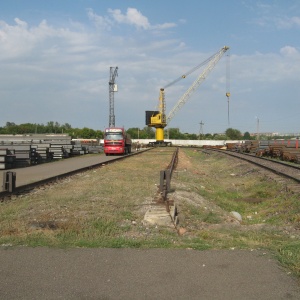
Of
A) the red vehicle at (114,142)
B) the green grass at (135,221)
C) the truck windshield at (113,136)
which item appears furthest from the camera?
the truck windshield at (113,136)

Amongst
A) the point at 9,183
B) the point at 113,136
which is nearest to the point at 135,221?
the point at 9,183

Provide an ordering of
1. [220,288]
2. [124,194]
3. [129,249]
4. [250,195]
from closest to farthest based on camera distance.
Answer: [220,288] < [129,249] < [124,194] < [250,195]

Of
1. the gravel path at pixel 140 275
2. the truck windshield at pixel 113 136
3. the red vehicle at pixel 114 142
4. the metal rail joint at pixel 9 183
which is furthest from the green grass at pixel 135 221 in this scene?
the truck windshield at pixel 113 136

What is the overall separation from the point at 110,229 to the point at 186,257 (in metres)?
2.02

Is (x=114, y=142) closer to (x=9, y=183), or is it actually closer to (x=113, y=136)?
(x=113, y=136)

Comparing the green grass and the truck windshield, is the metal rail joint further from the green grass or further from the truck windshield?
the truck windshield

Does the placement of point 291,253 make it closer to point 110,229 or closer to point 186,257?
point 186,257

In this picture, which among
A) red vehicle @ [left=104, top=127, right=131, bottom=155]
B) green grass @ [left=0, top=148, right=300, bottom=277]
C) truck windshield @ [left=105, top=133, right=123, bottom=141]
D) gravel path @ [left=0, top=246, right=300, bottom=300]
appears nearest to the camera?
gravel path @ [left=0, top=246, right=300, bottom=300]

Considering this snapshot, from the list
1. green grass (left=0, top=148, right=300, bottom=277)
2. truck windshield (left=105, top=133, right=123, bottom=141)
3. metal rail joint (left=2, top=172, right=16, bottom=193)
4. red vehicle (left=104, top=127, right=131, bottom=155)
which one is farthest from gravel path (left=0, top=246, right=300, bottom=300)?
truck windshield (left=105, top=133, right=123, bottom=141)

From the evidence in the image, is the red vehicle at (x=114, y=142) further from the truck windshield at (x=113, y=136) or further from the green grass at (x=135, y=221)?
the green grass at (x=135, y=221)

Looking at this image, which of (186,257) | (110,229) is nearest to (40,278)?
(186,257)

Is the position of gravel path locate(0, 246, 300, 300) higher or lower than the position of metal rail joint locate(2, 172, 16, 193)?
lower

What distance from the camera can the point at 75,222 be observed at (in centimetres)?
752

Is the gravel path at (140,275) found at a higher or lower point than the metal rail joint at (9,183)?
lower
